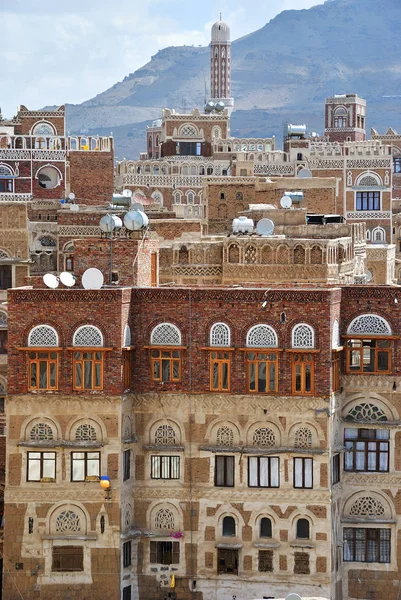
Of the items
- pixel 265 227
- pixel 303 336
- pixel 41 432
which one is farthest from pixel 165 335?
pixel 265 227

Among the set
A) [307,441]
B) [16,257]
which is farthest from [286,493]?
[16,257]

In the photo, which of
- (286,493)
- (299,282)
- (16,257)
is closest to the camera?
(286,493)

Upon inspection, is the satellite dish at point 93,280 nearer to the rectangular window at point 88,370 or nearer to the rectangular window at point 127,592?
the rectangular window at point 88,370

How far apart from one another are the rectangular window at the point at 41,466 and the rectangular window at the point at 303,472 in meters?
6.60

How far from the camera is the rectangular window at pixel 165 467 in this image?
164 feet

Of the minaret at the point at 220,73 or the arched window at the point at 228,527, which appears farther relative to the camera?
the minaret at the point at 220,73

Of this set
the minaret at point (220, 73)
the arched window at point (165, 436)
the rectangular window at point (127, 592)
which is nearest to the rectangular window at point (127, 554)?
the rectangular window at point (127, 592)

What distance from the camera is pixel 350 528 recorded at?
167 feet

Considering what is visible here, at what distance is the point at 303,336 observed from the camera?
162 feet

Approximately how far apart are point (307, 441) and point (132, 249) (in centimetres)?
787

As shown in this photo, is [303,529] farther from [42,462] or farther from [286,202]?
[286,202]

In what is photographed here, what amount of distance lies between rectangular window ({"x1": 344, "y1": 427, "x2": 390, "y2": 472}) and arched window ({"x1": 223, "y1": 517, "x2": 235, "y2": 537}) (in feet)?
12.0

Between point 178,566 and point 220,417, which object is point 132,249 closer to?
point 220,417

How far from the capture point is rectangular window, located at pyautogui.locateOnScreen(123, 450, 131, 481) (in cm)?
4947
